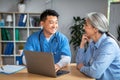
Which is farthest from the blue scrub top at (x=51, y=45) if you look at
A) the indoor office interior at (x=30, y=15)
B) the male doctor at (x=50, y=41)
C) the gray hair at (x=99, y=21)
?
the indoor office interior at (x=30, y=15)

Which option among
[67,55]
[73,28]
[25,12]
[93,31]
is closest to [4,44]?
[25,12]

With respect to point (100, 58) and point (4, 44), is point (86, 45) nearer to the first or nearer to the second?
point (100, 58)

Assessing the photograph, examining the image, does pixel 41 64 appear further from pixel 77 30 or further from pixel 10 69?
pixel 77 30

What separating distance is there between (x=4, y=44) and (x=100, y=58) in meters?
3.88

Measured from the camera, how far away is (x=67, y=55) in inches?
86.4

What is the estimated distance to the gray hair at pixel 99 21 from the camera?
70.1 inches

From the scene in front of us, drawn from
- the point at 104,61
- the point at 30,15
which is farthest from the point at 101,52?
the point at 30,15

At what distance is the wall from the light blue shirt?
3376 mm

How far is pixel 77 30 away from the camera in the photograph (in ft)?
16.4

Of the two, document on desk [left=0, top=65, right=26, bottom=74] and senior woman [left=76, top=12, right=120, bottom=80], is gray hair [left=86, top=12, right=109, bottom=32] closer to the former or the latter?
senior woman [left=76, top=12, right=120, bottom=80]

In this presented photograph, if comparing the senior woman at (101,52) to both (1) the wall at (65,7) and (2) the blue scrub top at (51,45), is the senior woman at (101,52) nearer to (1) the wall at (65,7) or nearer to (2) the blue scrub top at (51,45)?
(2) the blue scrub top at (51,45)

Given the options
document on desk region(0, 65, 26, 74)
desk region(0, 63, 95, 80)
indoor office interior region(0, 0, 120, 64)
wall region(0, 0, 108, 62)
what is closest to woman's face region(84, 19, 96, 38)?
desk region(0, 63, 95, 80)

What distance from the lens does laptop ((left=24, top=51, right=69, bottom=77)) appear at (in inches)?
63.4

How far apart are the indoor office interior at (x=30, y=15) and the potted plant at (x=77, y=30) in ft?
0.41
